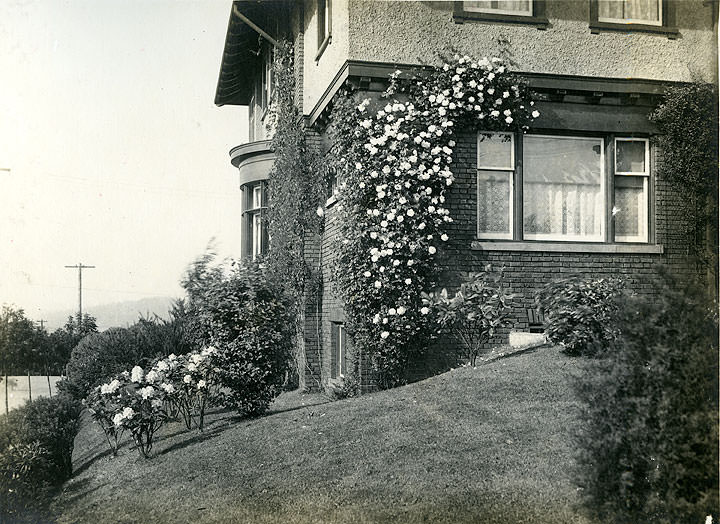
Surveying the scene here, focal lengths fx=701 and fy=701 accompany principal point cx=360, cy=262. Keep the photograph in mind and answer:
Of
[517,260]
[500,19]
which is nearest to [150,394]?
[517,260]

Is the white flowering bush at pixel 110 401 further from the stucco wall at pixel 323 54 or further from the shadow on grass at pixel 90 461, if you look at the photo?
the stucco wall at pixel 323 54

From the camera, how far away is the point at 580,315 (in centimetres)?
911

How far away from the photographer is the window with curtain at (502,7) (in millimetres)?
11070

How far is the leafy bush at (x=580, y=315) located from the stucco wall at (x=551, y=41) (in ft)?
12.6

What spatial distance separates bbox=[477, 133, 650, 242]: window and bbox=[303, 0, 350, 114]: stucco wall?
107 inches

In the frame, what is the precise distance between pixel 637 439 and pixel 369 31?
7.91m

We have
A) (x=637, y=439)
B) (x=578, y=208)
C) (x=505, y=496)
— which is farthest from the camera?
(x=578, y=208)

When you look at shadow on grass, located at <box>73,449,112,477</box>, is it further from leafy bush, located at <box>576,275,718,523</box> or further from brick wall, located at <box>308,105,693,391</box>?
leafy bush, located at <box>576,275,718,523</box>

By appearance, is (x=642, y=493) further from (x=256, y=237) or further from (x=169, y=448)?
(x=256, y=237)

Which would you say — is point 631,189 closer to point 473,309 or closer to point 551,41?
point 551,41

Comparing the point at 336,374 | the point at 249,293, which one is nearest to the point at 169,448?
the point at 249,293

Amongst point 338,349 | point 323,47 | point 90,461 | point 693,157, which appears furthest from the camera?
point 338,349

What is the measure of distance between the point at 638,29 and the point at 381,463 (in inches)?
339

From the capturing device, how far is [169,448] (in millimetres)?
9367
